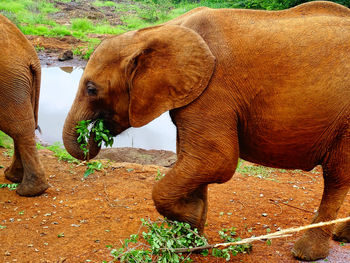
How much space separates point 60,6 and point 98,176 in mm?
25754

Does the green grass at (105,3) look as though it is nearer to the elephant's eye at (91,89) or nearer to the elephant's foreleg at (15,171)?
the elephant's foreleg at (15,171)

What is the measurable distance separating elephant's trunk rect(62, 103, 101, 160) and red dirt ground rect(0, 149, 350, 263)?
990mm

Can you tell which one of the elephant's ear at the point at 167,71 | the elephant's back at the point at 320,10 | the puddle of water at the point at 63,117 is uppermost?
the elephant's back at the point at 320,10

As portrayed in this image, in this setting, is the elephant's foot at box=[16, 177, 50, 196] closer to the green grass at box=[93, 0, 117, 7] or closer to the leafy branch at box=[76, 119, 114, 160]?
the leafy branch at box=[76, 119, 114, 160]

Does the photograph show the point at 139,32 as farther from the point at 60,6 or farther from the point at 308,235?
the point at 60,6

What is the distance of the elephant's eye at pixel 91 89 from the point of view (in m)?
3.79

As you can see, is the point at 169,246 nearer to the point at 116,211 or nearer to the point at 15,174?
the point at 116,211

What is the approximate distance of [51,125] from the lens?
36.9ft

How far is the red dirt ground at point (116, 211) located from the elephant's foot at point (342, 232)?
0.40 ft

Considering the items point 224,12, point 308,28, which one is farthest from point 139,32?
point 308,28

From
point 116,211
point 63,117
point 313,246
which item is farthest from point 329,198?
point 63,117

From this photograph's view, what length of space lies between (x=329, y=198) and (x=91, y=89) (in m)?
2.41

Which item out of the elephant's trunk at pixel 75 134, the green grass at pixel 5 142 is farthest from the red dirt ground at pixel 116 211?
the elephant's trunk at pixel 75 134

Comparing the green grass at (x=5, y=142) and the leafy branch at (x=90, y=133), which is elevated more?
the leafy branch at (x=90, y=133)
